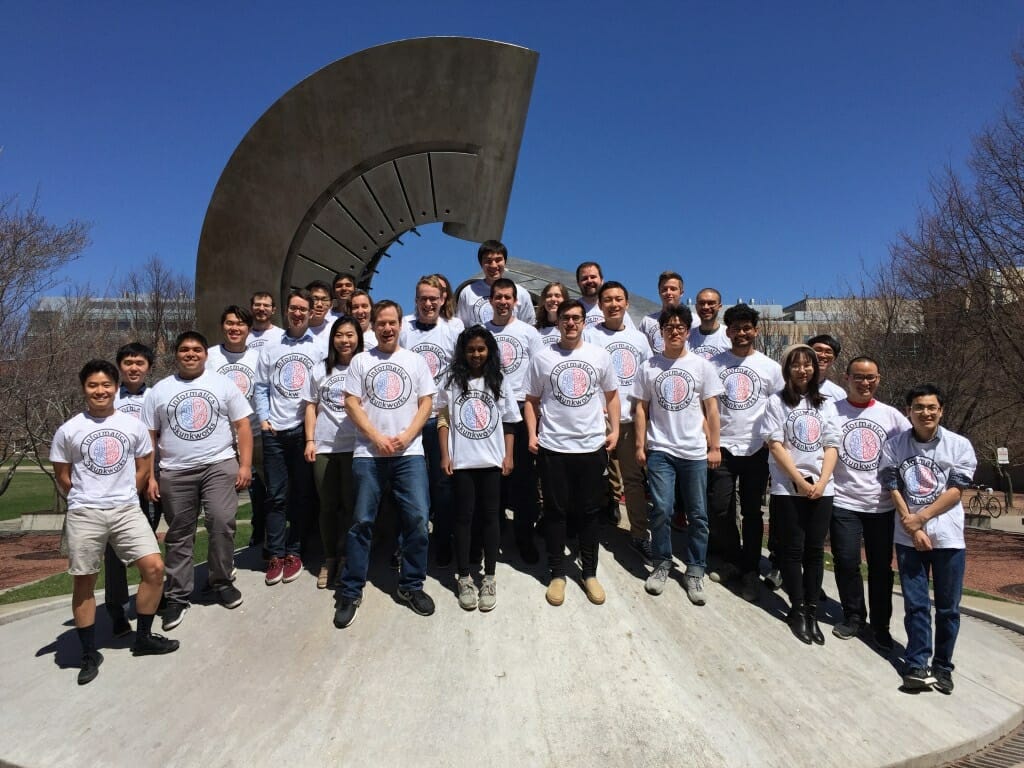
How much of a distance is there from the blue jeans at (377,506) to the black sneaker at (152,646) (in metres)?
1.14

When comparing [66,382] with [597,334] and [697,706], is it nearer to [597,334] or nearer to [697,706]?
[597,334]

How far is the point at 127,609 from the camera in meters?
4.98

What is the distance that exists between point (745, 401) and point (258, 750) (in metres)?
3.83

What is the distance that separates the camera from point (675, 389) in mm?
4598

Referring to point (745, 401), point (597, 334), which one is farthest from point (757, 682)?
point (597, 334)

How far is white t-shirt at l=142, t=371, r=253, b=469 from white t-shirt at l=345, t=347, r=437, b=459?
97cm

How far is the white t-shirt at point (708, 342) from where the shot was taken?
524 cm

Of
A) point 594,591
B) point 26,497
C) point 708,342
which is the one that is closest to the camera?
point 594,591

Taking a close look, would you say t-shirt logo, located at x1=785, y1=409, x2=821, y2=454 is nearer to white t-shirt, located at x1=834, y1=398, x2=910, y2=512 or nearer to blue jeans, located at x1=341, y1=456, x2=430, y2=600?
white t-shirt, located at x1=834, y1=398, x2=910, y2=512

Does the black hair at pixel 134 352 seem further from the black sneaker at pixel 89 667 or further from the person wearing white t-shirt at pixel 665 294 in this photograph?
the person wearing white t-shirt at pixel 665 294

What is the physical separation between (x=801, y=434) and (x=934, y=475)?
80cm

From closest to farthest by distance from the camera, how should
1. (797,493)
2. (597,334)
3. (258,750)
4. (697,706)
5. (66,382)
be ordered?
(258,750) < (697,706) < (797,493) < (597,334) < (66,382)

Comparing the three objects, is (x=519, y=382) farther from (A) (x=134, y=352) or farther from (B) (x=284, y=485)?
(A) (x=134, y=352)

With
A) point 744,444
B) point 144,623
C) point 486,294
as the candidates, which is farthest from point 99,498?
point 744,444
